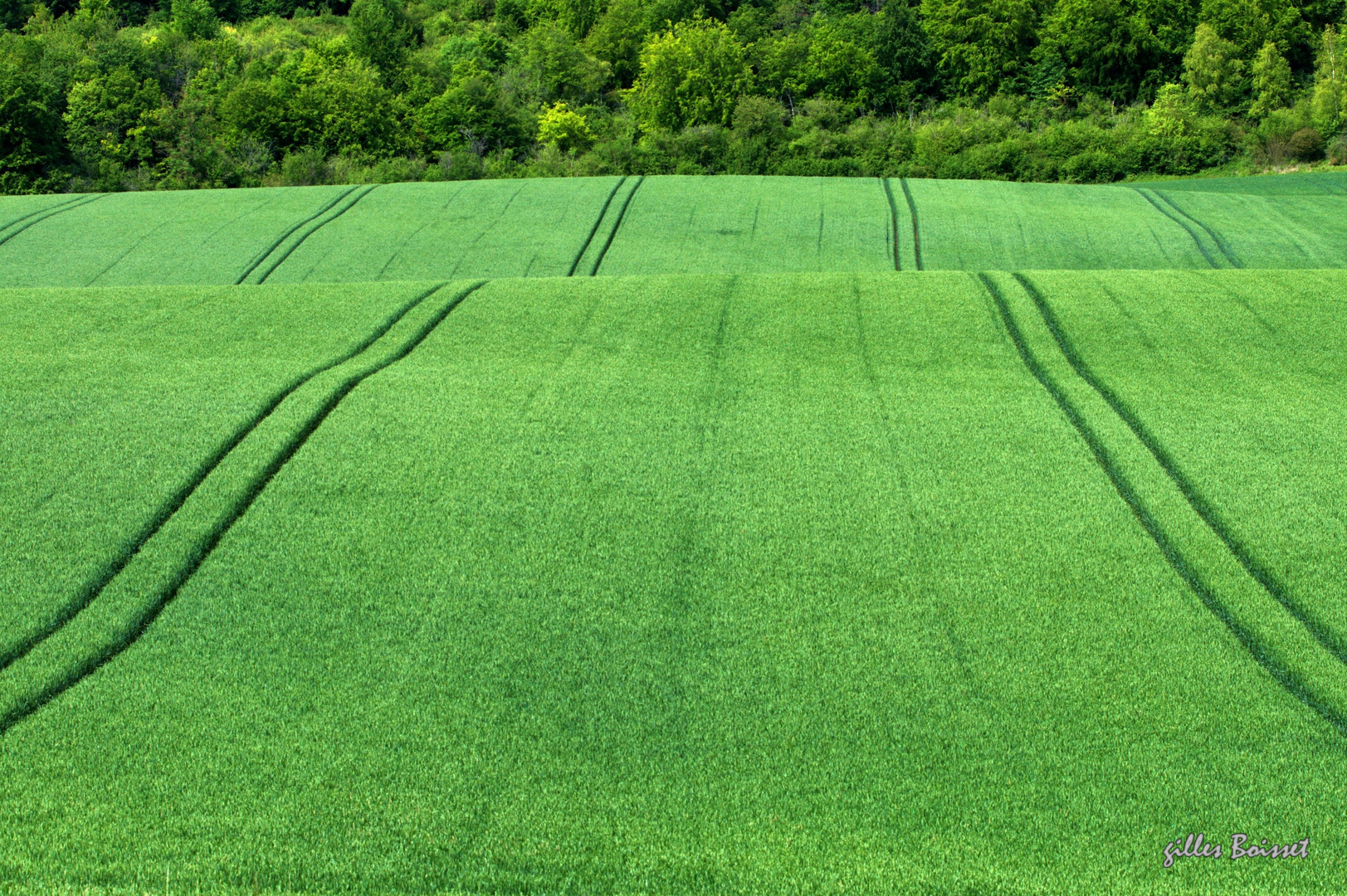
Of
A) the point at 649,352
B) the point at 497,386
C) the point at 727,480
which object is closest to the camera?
the point at 727,480

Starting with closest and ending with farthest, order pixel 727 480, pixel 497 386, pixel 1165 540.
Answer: pixel 1165 540
pixel 727 480
pixel 497 386

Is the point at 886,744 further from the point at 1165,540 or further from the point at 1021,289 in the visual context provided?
the point at 1021,289

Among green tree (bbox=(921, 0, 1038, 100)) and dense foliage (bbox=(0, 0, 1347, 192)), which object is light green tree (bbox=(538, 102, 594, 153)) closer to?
dense foliage (bbox=(0, 0, 1347, 192))

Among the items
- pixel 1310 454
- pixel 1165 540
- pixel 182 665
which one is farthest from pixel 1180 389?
pixel 182 665

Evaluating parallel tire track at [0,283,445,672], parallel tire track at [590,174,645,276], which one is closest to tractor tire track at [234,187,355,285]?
parallel tire track at [590,174,645,276]

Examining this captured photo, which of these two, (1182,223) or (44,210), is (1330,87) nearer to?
(1182,223)

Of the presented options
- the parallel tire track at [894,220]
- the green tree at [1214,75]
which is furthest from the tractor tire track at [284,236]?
the green tree at [1214,75]
